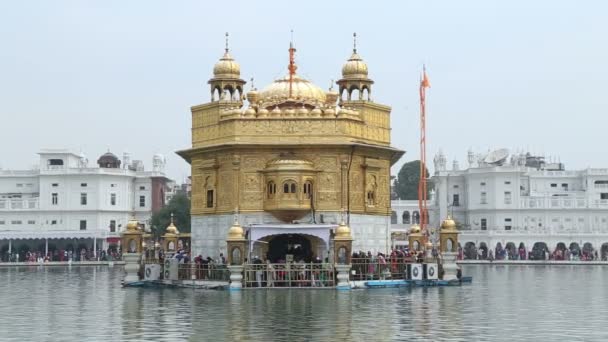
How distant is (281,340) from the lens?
17938mm

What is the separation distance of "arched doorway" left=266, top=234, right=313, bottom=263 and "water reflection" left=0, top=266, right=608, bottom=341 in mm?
4724

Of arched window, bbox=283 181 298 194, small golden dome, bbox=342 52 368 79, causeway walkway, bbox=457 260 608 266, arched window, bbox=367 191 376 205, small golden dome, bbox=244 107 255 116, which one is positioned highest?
small golden dome, bbox=342 52 368 79

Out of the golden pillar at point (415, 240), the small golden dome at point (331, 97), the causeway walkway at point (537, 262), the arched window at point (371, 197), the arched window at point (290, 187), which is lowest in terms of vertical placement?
the causeway walkway at point (537, 262)

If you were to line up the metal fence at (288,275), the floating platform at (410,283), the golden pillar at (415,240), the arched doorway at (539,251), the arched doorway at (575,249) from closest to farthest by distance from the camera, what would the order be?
the metal fence at (288,275) < the floating platform at (410,283) < the golden pillar at (415,240) < the arched doorway at (539,251) < the arched doorway at (575,249)

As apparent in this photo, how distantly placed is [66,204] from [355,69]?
55.2m

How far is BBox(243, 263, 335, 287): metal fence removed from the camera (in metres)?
32.2

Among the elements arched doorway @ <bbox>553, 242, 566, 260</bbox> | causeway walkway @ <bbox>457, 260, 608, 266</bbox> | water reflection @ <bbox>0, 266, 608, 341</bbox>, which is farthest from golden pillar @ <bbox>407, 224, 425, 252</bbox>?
arched doorway @ <bbox>553, 242, 566, 260</bbox>

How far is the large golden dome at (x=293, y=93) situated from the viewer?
37875 millimetres

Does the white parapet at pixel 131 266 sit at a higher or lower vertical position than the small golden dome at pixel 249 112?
lower

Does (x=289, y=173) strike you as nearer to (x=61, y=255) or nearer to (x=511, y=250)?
(x=61, y=255)

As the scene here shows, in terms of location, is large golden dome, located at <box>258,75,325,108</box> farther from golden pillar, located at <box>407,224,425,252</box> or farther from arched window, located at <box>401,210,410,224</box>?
arched window, located at <box>401,210,410,224</box>

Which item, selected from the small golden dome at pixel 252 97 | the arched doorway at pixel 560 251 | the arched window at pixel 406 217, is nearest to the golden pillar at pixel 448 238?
the small golden dome at pixel 252 97

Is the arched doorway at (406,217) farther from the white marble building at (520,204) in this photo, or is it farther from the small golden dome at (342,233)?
the small golden dome at (342,233)

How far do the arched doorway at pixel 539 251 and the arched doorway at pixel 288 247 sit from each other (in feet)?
165
